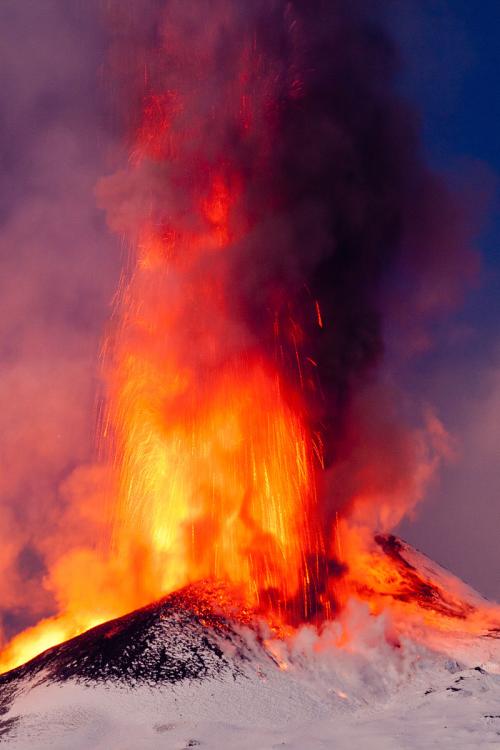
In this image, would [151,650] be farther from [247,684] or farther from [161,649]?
[247,684]

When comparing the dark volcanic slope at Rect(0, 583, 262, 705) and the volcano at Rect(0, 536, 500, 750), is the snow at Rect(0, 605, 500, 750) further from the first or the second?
the dark volcanic slope at Rect(0, 583, 262, 705)

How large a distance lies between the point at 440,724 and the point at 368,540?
1509 inches

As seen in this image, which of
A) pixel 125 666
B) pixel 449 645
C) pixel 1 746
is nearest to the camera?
pixel 1 746

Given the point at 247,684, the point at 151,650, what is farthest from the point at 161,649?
the point at 247,684

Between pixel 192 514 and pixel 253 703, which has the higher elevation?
pixel 192 514

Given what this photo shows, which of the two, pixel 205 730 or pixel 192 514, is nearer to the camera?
pixel 205 730

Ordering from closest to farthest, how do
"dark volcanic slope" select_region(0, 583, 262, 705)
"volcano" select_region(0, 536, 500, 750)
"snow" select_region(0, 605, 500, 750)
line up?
"snow" select_region(0, 605, 500, 750), "volcano" select_region(0, 536, 500, 750), "dark volcanic slope" select_region(0, 583, 262, 705)

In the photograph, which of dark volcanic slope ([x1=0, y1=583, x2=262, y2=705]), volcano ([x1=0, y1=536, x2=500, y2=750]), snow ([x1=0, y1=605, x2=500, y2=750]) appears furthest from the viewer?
dark volcanic slope ([x1=0, y1=583, x2=262, y2=705])

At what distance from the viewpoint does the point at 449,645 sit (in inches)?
1984

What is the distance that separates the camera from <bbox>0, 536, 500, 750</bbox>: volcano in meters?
34.6

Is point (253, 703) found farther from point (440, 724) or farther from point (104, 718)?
point (440, 724)

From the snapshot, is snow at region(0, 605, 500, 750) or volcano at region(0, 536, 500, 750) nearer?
snow at region(0, 605, 500, 750)

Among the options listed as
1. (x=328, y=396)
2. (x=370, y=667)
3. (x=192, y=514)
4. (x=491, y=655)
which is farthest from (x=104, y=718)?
(x=328, y=396)

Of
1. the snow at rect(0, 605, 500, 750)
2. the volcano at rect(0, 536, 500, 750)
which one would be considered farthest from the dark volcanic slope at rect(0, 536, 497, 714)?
the snow at rect(0, 605, 500, 750)
